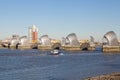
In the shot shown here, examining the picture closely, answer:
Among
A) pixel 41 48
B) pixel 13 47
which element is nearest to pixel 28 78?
Answer: pixel 41 48

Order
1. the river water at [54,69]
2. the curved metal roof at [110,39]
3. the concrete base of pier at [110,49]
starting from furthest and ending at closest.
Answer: the concrete base of pier at [110,49] < the curved metal roof at [110,39] < the river water at [54,69]

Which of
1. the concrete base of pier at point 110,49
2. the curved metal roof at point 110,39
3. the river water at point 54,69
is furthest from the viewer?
the concrete base of pier at point 110,49

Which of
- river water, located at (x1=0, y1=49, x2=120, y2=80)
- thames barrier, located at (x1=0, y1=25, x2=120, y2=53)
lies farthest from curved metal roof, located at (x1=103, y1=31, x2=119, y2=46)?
river water, located at (x1=0, y1=49, x2=120, y2=80)

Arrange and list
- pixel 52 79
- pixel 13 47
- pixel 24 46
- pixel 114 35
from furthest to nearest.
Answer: pixel 13 47, pixel 24 46, pixel 114 35, pixel 52 79

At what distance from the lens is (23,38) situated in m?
179

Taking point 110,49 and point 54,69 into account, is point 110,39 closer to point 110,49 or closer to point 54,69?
point 110,49

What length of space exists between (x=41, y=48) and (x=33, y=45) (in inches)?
827

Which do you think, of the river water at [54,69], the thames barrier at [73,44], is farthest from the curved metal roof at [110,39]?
the river water at [54,69]

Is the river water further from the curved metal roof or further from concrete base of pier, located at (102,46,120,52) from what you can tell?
concrete base of pier, located at (102,46,120,52)

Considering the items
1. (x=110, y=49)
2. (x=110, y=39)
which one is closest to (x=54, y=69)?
(x=110, y=39)

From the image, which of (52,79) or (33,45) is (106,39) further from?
(52,79)

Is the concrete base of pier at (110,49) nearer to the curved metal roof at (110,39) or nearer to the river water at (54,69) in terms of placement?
the curved metal roof at (110,39)

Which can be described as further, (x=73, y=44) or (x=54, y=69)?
(x=73, y=44)

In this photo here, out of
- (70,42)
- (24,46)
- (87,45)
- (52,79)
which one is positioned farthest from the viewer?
(24,46)
